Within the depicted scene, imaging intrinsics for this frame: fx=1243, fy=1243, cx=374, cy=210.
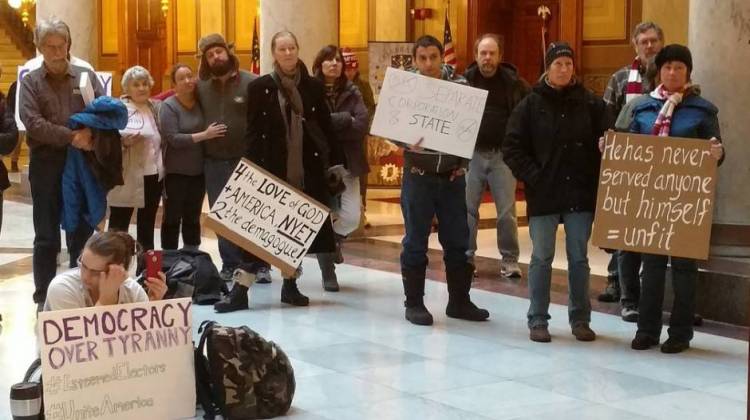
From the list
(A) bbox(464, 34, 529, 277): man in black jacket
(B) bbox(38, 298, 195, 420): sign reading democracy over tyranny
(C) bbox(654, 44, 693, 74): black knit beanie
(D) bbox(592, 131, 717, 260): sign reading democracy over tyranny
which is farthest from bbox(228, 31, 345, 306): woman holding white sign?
(B) bbox(38, 298, 195, 420): sign reading democracy over tyranny

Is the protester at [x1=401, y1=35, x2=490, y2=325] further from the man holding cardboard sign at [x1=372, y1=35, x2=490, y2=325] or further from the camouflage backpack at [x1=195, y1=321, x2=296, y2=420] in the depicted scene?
the camouflage backpack at [x1=195, y1=321, x2=296, y2=420]

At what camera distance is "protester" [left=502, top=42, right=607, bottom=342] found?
7324mm

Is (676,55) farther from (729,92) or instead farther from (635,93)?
(729,92)

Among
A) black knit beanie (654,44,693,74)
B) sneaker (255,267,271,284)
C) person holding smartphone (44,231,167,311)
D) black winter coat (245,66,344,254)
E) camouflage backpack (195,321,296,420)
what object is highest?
black knit beanie (654,44,693,74)

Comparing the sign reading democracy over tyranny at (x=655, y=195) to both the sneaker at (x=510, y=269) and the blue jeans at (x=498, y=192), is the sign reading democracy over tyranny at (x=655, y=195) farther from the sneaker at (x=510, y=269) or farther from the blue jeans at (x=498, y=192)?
the sneaker at (x=510, y=269)

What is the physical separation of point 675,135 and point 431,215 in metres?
1.64

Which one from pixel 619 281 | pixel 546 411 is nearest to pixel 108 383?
pixel 546 411

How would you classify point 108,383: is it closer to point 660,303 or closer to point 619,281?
point 660,303

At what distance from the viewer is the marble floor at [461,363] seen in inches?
232

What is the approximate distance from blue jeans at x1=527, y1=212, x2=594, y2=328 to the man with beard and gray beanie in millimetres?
2263

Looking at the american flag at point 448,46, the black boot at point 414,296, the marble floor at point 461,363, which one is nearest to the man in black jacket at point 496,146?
the marble floor at point 461,363

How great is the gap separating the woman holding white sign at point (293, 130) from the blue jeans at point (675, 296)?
2216 mm

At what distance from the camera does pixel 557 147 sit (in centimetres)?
734

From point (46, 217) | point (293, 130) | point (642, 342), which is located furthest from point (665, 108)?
point (46, 217)
